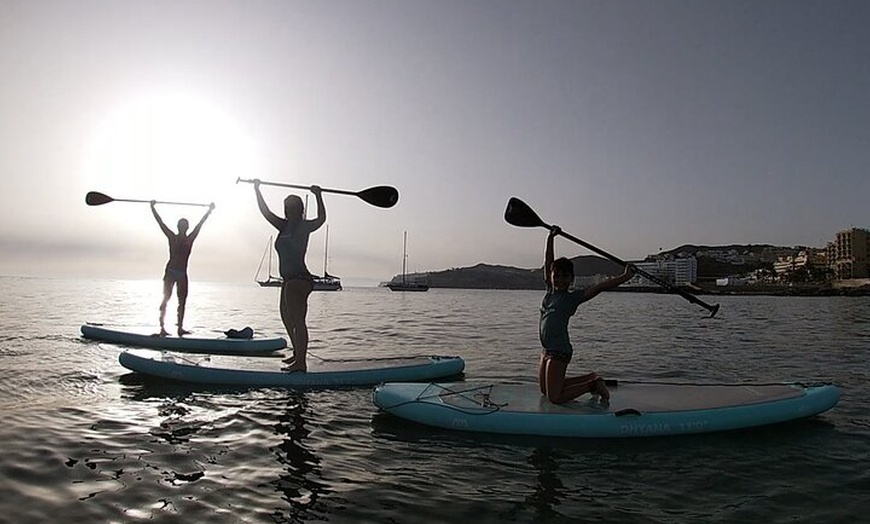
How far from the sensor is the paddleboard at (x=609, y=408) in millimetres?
7258

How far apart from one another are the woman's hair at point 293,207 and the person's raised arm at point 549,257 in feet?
12.5

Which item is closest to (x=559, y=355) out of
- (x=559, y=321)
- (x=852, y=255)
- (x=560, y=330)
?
(x=560, y=330)

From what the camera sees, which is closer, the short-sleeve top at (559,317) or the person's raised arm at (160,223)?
the short-sleeve top at (559,317)

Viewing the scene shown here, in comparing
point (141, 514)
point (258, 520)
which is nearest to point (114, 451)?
point (141, 514)

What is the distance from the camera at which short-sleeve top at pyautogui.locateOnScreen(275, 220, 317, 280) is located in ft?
30.7

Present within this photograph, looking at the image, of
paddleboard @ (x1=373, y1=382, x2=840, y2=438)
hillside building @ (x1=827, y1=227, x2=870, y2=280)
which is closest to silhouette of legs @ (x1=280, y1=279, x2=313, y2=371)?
paddleboard @ (x1=373, y1=382, x2=840, y2=438)

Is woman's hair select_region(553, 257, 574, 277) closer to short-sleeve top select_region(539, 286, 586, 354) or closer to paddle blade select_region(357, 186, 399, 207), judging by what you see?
short-sleeve top select_region(539, 286, 586, 354)

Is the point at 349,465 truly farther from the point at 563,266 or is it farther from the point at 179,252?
the point at 179,252

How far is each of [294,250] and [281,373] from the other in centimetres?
213

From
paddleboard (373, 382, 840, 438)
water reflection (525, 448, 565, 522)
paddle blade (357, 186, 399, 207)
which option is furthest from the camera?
paddle blade (357, 186, 399, 207)

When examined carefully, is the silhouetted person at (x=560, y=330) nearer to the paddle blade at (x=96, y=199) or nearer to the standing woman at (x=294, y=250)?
the standing woman at (x=294, y=250)

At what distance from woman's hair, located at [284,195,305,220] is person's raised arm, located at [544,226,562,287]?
3.80 m

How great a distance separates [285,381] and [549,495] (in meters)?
5.47

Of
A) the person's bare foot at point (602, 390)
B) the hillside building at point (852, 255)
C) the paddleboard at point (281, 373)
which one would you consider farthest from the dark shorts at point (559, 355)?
the hillside building at point (852, 255)
